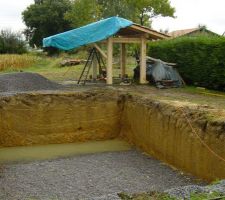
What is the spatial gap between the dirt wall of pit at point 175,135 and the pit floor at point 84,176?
336mm

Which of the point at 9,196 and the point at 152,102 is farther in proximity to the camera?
the point at 152,102

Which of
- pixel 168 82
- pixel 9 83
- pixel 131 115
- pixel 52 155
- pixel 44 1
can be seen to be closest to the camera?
pixel 52 155

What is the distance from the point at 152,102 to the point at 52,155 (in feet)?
11.1

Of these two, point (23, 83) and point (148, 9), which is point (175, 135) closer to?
point (23, 83)

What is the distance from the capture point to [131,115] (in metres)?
13.9

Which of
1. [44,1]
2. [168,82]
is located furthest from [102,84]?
[44,1]

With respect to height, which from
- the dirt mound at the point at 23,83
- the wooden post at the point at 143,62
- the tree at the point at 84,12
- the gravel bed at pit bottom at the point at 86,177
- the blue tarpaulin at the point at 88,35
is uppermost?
the tree at the point at 84,12

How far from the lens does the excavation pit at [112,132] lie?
9750 mm

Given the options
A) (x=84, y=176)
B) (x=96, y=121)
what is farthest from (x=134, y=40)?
(x=84, y=176)

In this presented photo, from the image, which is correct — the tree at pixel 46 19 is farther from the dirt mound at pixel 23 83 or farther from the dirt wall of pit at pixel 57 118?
the dirt wall of pit at pixel 57 118

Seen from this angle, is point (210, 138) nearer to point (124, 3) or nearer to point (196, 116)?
point (196, 116)

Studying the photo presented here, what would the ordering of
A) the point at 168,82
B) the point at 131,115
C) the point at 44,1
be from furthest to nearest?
the point at 44,1, the point at 168,82, the point at 131,115

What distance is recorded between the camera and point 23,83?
15180 millimetres

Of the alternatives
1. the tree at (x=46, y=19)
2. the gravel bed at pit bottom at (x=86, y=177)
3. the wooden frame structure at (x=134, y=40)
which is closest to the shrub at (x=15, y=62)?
the tree at (x=46, y=19)
